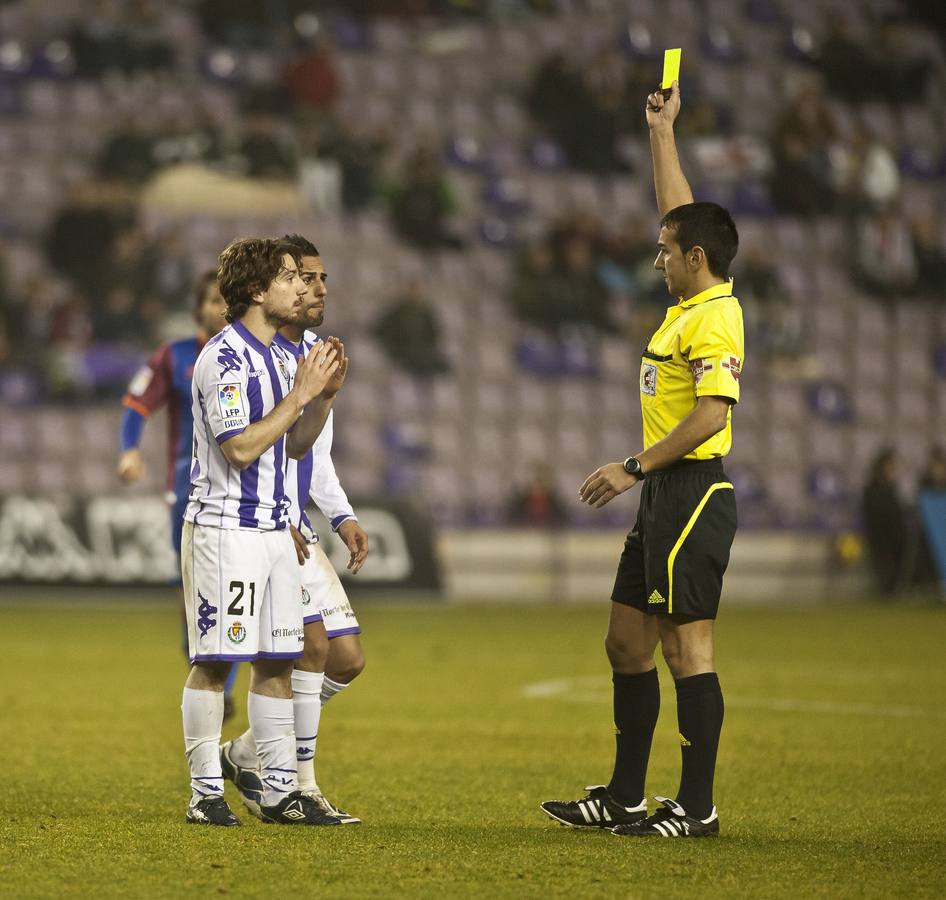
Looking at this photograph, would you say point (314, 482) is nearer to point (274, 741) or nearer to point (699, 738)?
point (274, 741)

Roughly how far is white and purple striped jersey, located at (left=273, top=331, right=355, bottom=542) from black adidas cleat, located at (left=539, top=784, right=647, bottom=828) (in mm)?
1162

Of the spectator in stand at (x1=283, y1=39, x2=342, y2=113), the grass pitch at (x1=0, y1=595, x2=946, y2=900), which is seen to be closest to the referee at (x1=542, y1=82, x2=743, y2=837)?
the grass pitch at (x1=0, y1=595, x2=946, y2=900)

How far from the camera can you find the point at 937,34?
23.2 metres

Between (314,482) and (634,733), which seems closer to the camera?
(634,733)

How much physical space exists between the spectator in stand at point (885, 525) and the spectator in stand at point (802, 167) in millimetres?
4976

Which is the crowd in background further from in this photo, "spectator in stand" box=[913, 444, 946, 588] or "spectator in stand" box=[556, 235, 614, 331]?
"spectator in stand" box=[913, 444, 946, 588]

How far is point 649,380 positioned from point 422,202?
15435 millimetres

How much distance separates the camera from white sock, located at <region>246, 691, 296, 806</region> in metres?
4.90

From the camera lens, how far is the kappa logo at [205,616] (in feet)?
15.5

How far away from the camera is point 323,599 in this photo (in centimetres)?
528

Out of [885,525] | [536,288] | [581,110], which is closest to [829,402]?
[885,525]

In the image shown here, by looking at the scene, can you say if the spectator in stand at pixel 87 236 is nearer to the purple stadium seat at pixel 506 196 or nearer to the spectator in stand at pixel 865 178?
the purple stadium seat at pixel 506 196

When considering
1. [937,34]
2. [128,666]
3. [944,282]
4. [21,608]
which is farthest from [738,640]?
[937,34]

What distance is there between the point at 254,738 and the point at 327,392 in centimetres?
111
